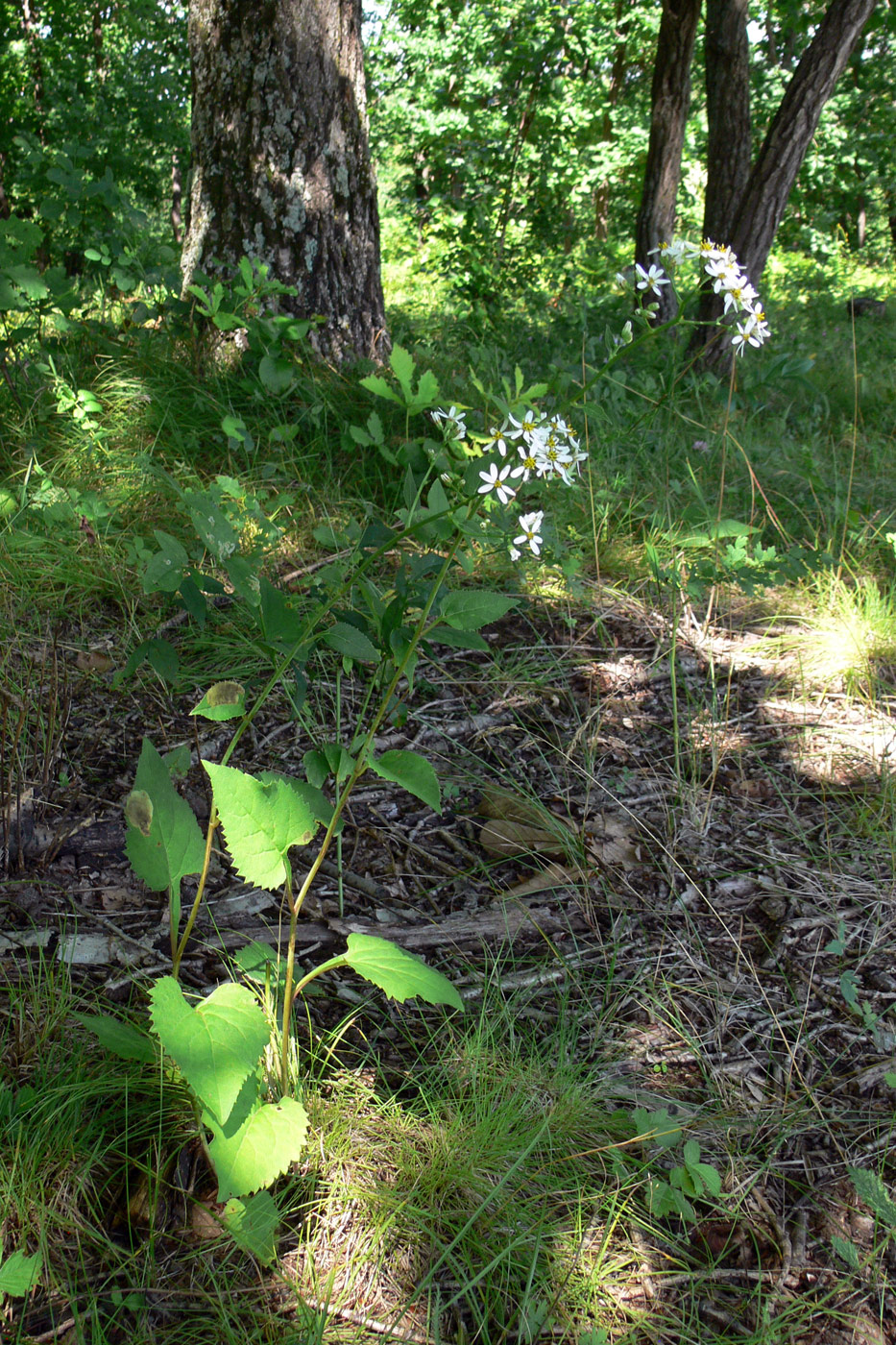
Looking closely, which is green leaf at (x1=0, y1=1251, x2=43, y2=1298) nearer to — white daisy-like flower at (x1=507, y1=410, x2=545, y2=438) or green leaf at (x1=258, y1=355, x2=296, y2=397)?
white daisy-like flower at (x1=507, y1=410, x2=545, y2=438)

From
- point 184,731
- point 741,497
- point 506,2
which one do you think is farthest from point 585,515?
point 506,2

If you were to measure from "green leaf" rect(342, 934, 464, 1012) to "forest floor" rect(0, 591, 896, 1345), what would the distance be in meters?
0.24

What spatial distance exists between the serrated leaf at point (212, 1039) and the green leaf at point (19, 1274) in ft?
0.75

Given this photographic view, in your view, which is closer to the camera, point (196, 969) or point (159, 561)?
point (196, 969)

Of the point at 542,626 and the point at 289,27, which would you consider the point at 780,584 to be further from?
the point at 289,27

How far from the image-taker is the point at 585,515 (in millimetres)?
2740

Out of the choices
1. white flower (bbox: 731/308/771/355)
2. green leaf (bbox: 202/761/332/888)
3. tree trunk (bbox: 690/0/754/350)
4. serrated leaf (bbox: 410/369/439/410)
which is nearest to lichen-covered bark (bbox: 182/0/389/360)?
serrated leaf (bbox: 410/369/439/410)

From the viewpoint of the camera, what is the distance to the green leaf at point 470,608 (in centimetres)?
123

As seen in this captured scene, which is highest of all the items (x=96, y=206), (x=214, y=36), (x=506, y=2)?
(x=506, y=2)

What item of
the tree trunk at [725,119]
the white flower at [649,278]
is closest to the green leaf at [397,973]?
the white flower at [649,278]

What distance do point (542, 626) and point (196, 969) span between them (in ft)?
4.59

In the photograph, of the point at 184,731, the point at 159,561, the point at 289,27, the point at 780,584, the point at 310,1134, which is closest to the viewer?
the point at 310,1134

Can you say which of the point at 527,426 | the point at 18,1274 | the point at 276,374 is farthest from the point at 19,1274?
the point at 276,374

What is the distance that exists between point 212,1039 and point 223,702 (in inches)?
19.4
